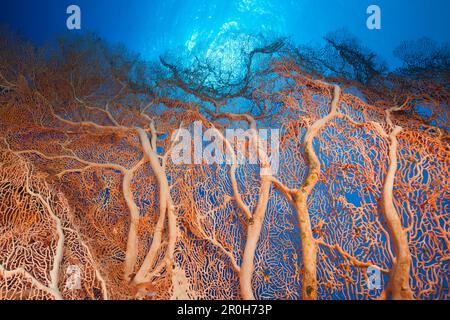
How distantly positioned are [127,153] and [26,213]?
5.94 ft

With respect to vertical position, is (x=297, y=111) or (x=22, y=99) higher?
(x=22, y=99)

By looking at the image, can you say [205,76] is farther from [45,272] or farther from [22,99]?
[45,272]

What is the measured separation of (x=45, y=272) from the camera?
265cm

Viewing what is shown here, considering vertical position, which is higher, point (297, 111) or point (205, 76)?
point (205, 76)

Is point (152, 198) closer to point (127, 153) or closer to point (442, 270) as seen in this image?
point (127, 153)

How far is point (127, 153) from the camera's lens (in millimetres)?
4582

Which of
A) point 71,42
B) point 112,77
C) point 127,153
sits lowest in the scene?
point 127,153

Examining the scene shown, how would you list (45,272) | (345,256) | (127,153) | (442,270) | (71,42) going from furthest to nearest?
(71,42) → (127,153) → (345,256) → (442,270) → (45,272)
